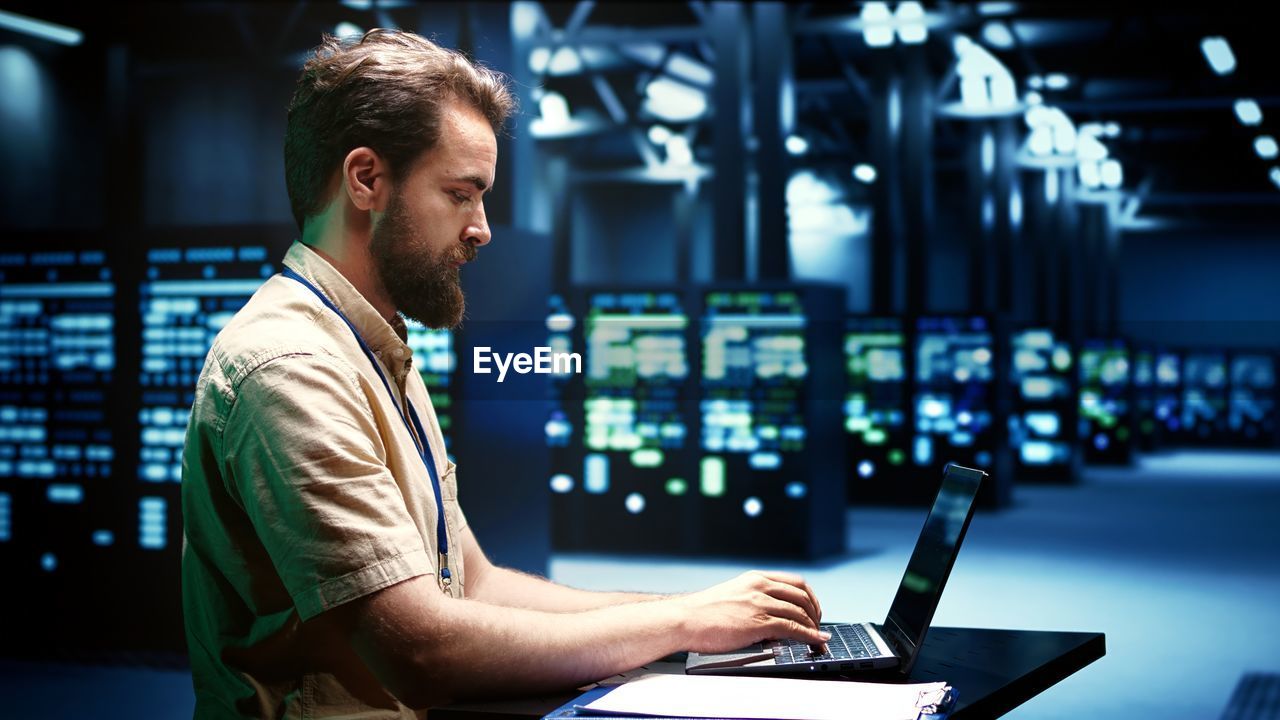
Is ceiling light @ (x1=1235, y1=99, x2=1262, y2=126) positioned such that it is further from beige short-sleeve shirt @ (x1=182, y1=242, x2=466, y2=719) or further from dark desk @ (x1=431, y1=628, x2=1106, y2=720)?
beige short-sleeve shirt @ (x1=182, y1=242, x2=466, y2=719)

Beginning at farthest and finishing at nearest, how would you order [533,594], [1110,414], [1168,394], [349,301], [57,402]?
[1168,394] < [1110,414] < [57,402] < [533,594] < [349,301]

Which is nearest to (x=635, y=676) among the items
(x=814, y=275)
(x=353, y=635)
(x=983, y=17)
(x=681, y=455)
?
(x=353, y=635)

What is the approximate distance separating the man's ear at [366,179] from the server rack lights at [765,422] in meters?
7.18

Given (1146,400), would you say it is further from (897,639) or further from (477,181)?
(477,181)

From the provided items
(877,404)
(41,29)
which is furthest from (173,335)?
(877,404)

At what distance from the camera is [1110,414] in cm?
1847

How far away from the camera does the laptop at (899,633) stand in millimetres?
1609

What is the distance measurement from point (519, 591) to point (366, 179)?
2.28 ft

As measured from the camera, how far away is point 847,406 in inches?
504

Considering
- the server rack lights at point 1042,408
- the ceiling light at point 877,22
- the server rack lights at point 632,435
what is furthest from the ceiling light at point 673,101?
the server rack lights at point 632,435

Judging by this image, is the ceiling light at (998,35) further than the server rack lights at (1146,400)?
No

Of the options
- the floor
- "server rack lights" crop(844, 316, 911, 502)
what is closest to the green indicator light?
the floor

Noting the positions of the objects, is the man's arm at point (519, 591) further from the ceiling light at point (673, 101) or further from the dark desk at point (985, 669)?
the ceiling light at point (673, 101)

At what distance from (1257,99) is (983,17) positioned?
5440 millimetres
